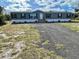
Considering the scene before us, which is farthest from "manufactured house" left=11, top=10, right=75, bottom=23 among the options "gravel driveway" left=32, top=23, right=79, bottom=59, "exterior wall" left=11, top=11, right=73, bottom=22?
"gravel driveway" left=32, top=23, right=79, bottom=59

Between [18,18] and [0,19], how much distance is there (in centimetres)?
1122

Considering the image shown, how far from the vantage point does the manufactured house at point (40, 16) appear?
216ft

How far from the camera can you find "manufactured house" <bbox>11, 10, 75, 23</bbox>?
6575 centimetres

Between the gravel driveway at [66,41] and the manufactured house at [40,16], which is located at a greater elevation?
the gravel driveway at [66,41]

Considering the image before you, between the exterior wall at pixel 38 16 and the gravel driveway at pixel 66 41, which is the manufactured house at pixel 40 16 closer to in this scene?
the exterior wall at pixel 38 16

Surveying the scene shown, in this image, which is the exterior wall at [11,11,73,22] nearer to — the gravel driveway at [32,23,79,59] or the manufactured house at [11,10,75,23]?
the manufactured house at [11,10,75,23]

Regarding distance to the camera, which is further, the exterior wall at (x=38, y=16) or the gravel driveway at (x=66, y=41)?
the exterior wall at (x=38, y=16)

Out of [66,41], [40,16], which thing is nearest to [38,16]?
[40,16]

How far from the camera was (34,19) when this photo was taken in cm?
6575

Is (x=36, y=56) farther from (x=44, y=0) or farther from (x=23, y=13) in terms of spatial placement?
(x=44, y=0)

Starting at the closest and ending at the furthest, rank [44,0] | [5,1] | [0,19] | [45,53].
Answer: [45,53], [0,19], [5,1], [44,0]

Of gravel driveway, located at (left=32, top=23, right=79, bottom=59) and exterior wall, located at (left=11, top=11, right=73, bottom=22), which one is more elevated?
gravel driveway, located at (left=32, top=23, right=79, bottom=59)

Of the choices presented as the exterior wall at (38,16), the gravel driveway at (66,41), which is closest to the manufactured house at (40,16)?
the exterior wall at (38,16)

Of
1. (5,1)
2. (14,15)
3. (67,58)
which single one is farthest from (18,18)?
(67,58)
